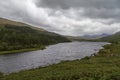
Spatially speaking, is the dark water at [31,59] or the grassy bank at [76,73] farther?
the dark water at [31,59]

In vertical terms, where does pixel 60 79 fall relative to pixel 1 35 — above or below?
below

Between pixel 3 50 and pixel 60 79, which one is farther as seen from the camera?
pixel 3 50

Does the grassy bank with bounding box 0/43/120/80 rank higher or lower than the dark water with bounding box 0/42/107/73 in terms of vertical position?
higher

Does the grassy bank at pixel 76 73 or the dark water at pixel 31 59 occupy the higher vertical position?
the grassy bank at pixel 76 73

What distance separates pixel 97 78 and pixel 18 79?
45.3ft

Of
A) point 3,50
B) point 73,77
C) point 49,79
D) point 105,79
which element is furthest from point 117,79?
point 3,50

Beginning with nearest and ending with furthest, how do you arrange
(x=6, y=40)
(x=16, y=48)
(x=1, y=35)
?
(x=16, y=48)
(x=6, y=40)
(x=1, y=35)

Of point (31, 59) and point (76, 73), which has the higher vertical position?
point (76, 73)

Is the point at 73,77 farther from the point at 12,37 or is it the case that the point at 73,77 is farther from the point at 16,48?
the point at 12,37

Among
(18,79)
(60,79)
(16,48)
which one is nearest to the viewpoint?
(60,79)

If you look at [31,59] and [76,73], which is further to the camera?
[31,59]

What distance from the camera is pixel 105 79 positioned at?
22.9m

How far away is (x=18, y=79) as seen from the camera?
3088 centimetres

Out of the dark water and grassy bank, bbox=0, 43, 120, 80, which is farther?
the dark water
